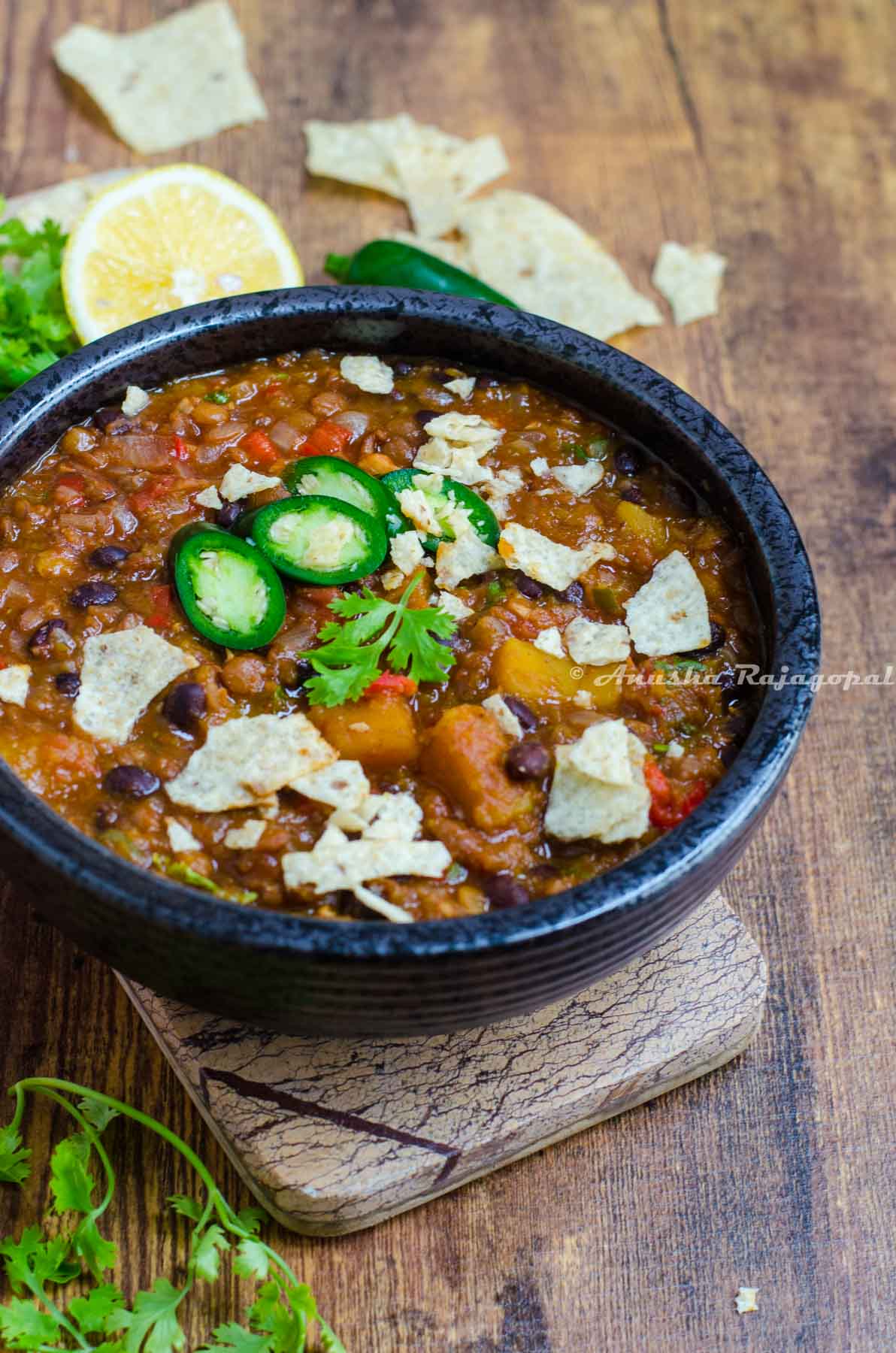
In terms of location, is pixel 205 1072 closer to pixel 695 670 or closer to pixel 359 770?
pixel 359 770

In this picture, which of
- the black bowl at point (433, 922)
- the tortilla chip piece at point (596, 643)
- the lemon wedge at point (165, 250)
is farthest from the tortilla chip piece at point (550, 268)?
the tortilla chip piece at point (596, 643)

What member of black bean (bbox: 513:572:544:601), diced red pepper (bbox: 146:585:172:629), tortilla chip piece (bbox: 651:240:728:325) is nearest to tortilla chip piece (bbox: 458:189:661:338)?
tortilla chip piece (bbox: 651:240:728:325)

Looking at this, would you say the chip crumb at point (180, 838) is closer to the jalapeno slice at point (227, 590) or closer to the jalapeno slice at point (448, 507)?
the jalapeno slice at point (227, 590)

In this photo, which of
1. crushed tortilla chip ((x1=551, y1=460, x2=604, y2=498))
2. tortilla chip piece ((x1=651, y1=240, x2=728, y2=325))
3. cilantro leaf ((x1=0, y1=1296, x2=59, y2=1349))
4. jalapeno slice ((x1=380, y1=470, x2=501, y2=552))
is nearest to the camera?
cilantro leaf ((x1=0, y1=1296, x2=59, y2=1349))

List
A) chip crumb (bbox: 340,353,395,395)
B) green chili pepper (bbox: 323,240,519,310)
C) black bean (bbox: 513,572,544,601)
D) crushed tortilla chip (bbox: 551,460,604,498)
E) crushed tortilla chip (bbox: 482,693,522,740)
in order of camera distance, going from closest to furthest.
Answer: crushed tortilla chip (bbox: 482,693,522,740), black bean (bbox: 513,572,544,601), crushed tortilla chip (bbox: 551,460,604,498), chip crumb (bbox: 340,353,395,395), green chili pepper (bbox: 323,240,519,310)

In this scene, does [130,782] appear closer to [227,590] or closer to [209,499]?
[227,590]

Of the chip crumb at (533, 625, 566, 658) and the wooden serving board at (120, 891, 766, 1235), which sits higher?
the chip crumb at (533, 625, 566, 658)

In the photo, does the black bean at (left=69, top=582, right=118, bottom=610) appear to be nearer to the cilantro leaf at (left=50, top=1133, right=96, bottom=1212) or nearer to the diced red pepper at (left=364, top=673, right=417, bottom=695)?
the diced red pepper at (left=364, top=673, right=417, bottom=695)
